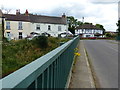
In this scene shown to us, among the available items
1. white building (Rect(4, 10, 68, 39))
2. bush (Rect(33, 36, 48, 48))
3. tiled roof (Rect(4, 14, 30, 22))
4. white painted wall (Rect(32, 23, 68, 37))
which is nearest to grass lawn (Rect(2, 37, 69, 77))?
bush (Rect(33, 36, 48, 48))

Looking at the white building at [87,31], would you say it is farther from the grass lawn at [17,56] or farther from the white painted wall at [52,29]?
the grass lawn at [17,56]

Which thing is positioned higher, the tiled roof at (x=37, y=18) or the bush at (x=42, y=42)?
the tiled roof at (x=37, y=18)

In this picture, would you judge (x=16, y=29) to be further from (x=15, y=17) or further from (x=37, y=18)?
(x=37, y=18)

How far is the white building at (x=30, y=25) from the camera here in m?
57.5

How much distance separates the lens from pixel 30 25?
6275 centimetres

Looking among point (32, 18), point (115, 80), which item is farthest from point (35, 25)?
point (115, 80)

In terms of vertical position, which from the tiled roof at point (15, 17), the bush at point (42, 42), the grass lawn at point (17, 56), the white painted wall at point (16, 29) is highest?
the tiled roof at point (15, 17)

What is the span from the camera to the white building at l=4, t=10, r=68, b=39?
5750 centimetres

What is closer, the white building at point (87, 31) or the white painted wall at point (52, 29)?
the white painted wall at point (52, 29)

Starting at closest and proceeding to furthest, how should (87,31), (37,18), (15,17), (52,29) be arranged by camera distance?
(15,17) → (37,18) → (52,29) → (87,31)

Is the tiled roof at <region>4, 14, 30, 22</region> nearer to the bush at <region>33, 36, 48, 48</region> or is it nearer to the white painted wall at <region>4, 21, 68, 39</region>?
the white painted wall at <region>4, 21, 68, 39</region>

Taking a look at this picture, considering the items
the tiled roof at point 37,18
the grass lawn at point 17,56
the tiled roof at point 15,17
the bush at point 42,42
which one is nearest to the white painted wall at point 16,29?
the tiled roof at point 15,17

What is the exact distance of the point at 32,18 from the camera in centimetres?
6550

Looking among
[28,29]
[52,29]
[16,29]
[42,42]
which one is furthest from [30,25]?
[42,42]
